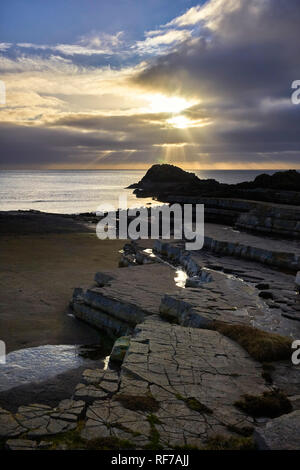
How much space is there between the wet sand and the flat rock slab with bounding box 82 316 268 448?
3.73m

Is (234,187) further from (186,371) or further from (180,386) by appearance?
(180,386)

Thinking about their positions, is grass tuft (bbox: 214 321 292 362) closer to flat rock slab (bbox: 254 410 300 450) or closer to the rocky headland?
the rocky headland

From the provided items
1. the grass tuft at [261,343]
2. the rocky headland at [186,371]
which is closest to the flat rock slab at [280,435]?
the rocky headland at [186,371]

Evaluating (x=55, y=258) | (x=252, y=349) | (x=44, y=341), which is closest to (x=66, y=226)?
(x=55, y=258)

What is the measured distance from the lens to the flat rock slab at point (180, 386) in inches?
188

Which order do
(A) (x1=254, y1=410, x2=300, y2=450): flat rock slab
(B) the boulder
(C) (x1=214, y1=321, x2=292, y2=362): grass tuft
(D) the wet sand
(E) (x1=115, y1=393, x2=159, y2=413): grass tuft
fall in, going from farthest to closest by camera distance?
(D) the wet sand → (B) the boulder → (C) (x1=214, y1=321, x2=292, y2=362): grass tuft → (E) (x1=115, y1=393, x2=159, y2=413): grass tuft → (A) (x1=254, y1=410, x2=300, y2=450): flat rock slab

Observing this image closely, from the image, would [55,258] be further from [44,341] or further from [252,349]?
[252,349]

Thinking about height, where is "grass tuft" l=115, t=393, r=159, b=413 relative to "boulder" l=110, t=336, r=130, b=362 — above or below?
above

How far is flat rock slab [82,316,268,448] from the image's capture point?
188 inches

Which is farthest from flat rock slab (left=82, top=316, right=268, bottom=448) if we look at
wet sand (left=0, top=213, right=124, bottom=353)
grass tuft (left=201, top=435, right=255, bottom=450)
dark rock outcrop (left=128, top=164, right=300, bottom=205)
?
dark rock outcrop (left=128, top=164, right=300, bottom=205)

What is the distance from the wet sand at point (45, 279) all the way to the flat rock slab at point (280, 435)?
263 inches

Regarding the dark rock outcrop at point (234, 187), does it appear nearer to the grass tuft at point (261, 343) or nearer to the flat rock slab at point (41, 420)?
the grass tuft at point (261, 343)

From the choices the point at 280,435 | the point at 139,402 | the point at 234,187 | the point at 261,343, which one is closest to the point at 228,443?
the point at 280,435

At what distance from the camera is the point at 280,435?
169 inches
